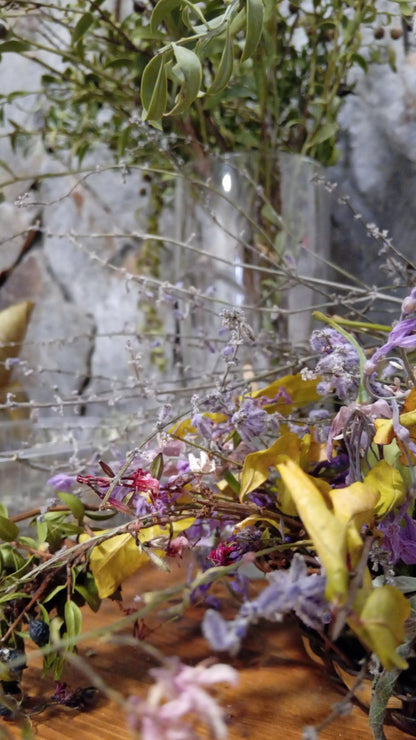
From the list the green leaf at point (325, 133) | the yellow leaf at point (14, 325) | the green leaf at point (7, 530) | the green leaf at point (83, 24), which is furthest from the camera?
the yellow leaf at point (14, 325)

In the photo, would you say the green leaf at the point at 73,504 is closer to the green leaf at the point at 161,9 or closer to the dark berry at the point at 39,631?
the dark berry at the point at 39,631

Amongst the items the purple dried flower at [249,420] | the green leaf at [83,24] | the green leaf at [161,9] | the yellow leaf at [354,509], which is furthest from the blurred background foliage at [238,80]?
the yellow leaf at [354,509]

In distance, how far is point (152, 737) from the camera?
6.6 inches

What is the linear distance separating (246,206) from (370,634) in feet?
1.77

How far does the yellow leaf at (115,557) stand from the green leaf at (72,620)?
2cm

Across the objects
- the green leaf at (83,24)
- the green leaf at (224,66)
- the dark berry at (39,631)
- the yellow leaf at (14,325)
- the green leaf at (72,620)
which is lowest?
the dark berry at (39,631)

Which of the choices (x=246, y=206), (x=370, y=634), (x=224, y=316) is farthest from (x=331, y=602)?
(x=246, y=206)

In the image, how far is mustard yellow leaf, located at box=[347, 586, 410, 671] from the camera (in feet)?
0.73

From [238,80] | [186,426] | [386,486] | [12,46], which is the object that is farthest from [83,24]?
[386,486]

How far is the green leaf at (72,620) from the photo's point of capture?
0.35 meters

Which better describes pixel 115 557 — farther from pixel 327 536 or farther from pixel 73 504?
pixel 327 536

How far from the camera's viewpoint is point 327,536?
0.74ft

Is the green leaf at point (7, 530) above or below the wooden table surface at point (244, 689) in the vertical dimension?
above

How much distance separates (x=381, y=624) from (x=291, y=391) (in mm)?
222
